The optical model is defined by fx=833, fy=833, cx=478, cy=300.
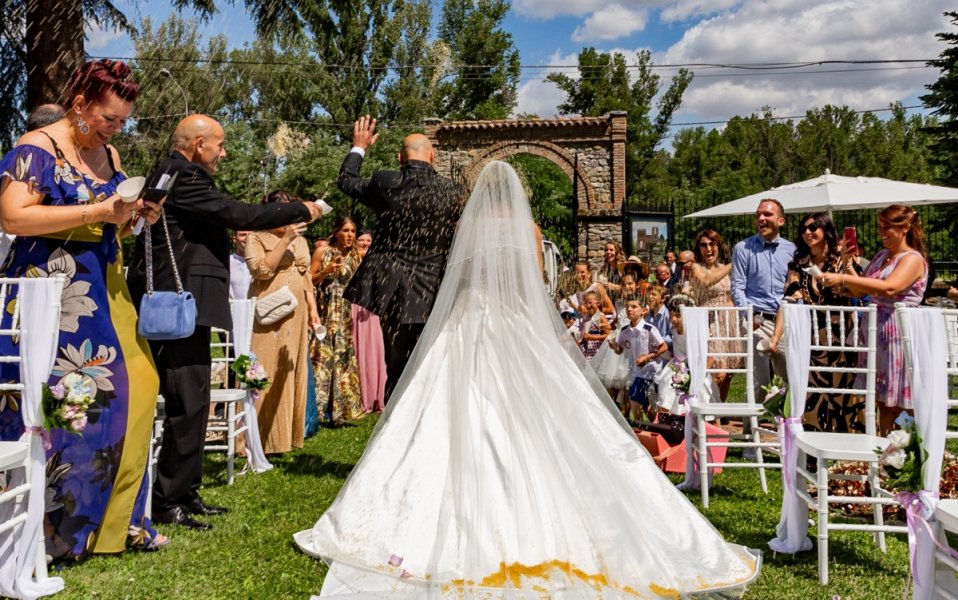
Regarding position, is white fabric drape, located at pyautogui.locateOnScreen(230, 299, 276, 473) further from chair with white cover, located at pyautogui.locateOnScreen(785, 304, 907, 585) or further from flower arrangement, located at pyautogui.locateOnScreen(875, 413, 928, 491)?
flower arrangement, located at pyautogui.locateOnScreen(875, 413, 928, 491)

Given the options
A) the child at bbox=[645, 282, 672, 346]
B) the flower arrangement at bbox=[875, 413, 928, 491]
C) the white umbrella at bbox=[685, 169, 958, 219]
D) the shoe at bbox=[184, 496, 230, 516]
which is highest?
the white umbrella at bbox=[685, 169, 958, 219]

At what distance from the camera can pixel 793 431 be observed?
429cm

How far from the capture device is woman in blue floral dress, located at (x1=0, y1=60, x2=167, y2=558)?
3.55 m

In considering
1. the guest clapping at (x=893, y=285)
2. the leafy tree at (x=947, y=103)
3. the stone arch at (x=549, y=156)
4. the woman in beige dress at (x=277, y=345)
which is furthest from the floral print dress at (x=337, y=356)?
the stone arch at (x=549, y=156)

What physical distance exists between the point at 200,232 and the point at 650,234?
634 inches

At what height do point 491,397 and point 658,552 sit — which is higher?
point 491,397

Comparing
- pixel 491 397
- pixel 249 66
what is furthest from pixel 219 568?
pixel 249 66

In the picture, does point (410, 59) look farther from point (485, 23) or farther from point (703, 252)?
point (703, 252)

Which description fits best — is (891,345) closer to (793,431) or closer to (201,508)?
(793,431)

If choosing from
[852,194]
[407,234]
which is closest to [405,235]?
[407,234]

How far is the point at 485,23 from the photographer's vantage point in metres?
30.3

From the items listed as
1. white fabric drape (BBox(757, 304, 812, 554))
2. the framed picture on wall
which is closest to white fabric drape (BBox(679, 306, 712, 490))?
white fabric drape (BBox(757, 304, 812, 554))

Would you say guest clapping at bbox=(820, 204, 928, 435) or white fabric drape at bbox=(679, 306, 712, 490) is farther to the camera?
white fabric drape at bbox=(679, 306, 712, 490)

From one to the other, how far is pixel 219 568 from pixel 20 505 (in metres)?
0.97
